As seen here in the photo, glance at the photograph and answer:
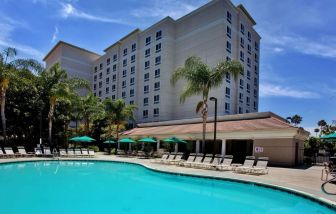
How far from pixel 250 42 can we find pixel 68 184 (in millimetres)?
45888

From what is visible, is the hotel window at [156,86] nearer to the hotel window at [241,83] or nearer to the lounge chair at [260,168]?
the hotel window at [241,83]

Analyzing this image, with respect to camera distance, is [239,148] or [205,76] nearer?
[205,76]

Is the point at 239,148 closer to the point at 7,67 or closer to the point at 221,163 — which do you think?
the point at 221,163

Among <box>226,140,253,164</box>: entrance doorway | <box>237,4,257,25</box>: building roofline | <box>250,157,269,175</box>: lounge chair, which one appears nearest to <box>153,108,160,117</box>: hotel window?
<box>226,140,253,164</box>: entrance doorway

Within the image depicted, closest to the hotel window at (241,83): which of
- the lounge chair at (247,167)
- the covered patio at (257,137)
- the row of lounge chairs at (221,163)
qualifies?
the covered patio at (257,137)

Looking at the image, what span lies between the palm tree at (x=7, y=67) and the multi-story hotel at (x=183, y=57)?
23.6 metres

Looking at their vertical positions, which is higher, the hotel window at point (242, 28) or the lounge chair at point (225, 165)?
the hotel window at point (242, 28)

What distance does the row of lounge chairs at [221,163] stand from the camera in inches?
731

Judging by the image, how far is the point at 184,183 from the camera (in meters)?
15.8

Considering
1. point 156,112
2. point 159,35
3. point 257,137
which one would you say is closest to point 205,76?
point 257,137

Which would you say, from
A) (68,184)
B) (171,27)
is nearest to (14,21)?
(68,184)

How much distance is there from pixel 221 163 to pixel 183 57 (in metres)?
31.6

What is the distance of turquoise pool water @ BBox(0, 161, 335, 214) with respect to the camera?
1008 centimetres

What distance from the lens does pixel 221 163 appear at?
2098 cm
